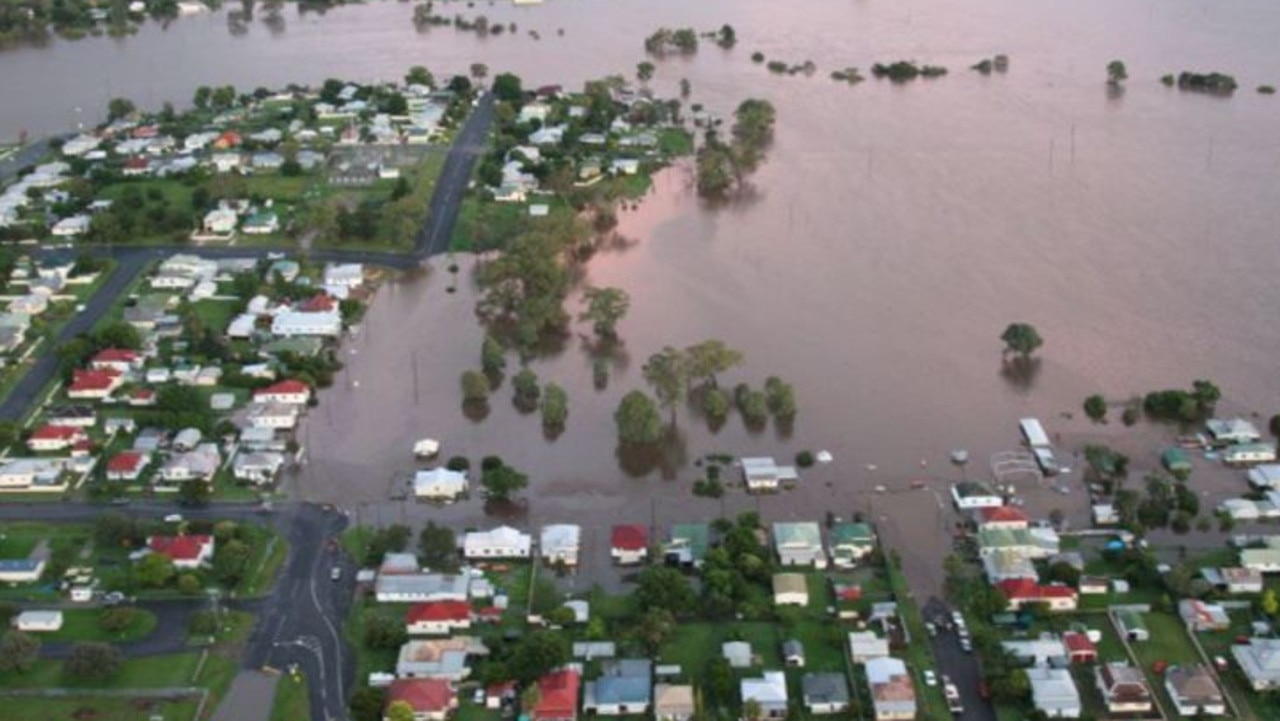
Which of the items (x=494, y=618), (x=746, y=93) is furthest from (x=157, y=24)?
(x=494, y=618)

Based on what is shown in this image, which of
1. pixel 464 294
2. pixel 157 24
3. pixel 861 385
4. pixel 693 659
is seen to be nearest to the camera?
pixel 693 659

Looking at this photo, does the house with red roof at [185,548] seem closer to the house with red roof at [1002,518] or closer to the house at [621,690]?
the house at [621,690]

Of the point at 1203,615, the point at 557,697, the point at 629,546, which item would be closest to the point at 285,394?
the point at 629,546

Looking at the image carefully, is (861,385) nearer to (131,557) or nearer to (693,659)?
(693,659)

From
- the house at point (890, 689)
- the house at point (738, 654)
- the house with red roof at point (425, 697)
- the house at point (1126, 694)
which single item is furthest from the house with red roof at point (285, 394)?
the house at point (1126, 694)

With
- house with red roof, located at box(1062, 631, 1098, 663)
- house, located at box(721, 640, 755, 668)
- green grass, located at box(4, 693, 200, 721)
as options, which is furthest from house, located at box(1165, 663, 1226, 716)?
green grass, located at box(4, 693, 200, 721)

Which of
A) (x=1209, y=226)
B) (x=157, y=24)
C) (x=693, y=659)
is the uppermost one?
(x=157, y=24)

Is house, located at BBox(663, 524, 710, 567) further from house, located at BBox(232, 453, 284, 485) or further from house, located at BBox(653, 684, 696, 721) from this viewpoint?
house, located at BBox(232, 453, 284, 485)
